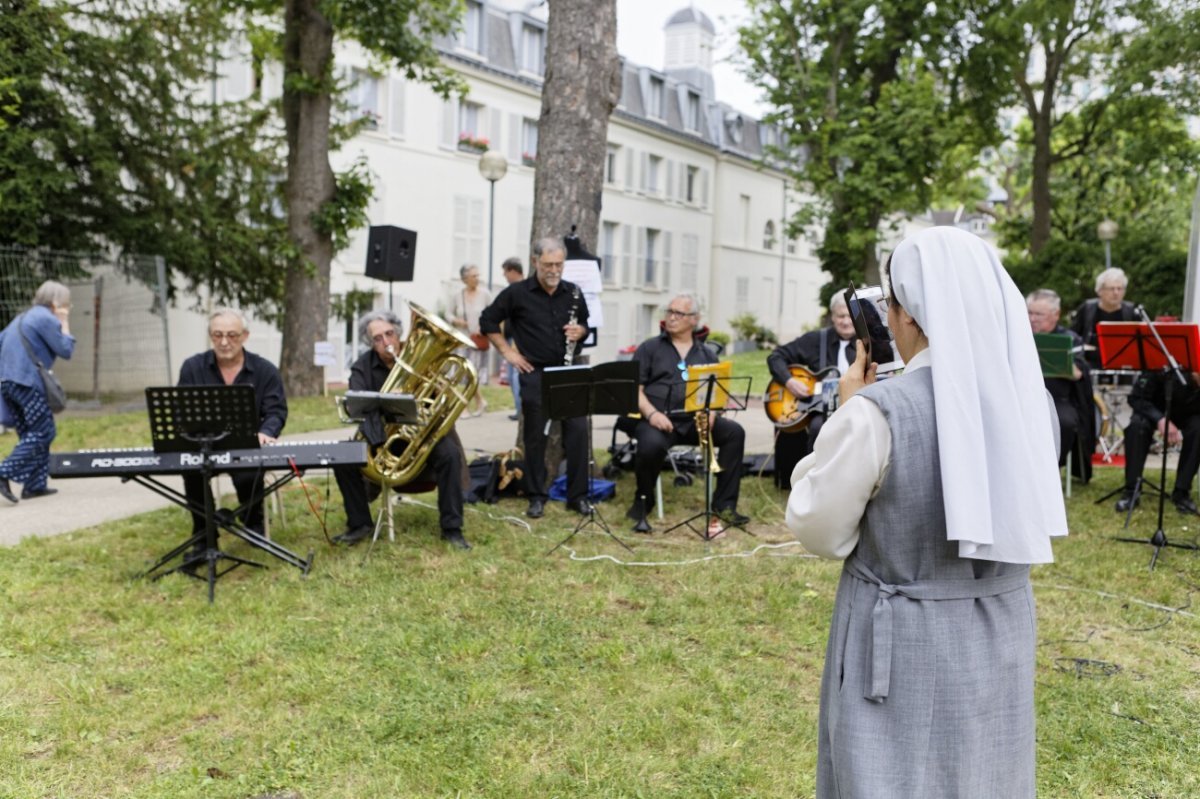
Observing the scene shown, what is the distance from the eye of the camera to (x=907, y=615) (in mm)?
2195

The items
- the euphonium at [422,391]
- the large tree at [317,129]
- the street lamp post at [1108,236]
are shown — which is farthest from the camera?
the street lamp post at [1108,236]

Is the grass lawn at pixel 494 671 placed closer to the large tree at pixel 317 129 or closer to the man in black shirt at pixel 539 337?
the man in black shirt at pixel 539 337

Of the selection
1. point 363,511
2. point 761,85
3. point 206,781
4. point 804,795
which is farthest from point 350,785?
→ point 761,85

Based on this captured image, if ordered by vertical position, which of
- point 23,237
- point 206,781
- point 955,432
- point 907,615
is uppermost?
point 23,237

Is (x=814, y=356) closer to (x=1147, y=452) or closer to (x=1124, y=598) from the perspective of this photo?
(x=1147, y=452)

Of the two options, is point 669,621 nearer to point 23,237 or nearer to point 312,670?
point 312,670

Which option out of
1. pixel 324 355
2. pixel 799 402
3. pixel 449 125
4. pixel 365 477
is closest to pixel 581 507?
pixel 365 477

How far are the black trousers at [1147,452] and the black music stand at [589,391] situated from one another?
4187 millimetres

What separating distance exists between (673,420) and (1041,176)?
17.7 meters

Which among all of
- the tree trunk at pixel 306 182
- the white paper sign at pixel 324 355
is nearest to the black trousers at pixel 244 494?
the white paper sign at pixel 324 355

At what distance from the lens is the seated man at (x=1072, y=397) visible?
831cm

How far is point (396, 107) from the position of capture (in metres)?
26.0

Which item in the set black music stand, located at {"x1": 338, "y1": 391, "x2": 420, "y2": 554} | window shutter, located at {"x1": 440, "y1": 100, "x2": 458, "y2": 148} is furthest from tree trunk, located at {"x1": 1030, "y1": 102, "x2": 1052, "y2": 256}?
black music stand, located at {"x1": 338, "y1": 391, "x2": 420, "y2": 554}

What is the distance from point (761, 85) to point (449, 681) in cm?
2357
